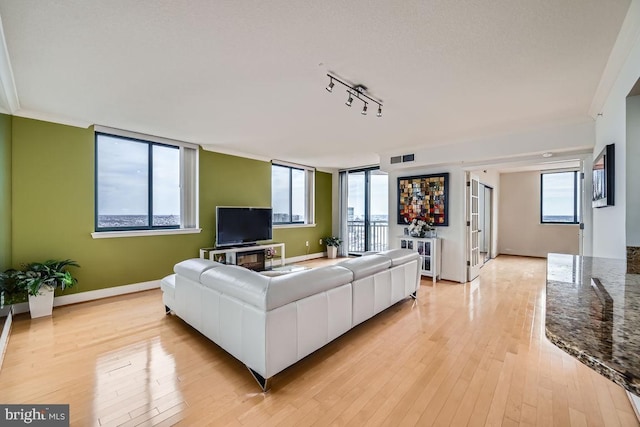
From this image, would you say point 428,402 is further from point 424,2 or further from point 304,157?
point 304,157

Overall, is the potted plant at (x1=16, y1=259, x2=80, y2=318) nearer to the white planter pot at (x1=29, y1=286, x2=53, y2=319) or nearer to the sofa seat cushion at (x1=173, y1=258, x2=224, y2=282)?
the white planter pot at (x1=29, y1=286, x2=53, y2=319)

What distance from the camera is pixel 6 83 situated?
2.43 meters

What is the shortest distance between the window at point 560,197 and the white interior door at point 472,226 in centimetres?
323

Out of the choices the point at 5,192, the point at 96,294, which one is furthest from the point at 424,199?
the point at 5,192

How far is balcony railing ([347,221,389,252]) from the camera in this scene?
7.19 meters

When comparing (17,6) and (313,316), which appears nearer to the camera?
(17,6)

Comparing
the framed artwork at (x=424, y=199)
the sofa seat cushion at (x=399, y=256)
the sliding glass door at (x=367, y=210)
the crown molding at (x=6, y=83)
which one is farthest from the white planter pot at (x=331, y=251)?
the crown molding at (x=6, y=83)

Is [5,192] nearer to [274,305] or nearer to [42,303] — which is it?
[42,303]

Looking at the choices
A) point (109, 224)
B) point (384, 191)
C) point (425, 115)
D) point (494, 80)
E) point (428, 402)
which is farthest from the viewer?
point (384, 191)

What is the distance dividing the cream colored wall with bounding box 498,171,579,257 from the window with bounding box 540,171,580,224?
13 centimetres

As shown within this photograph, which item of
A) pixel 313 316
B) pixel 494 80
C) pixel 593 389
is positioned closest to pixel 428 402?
pixel 313 316

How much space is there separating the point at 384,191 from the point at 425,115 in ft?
12.0

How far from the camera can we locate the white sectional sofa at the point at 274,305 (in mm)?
1858

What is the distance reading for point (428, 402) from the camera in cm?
175
